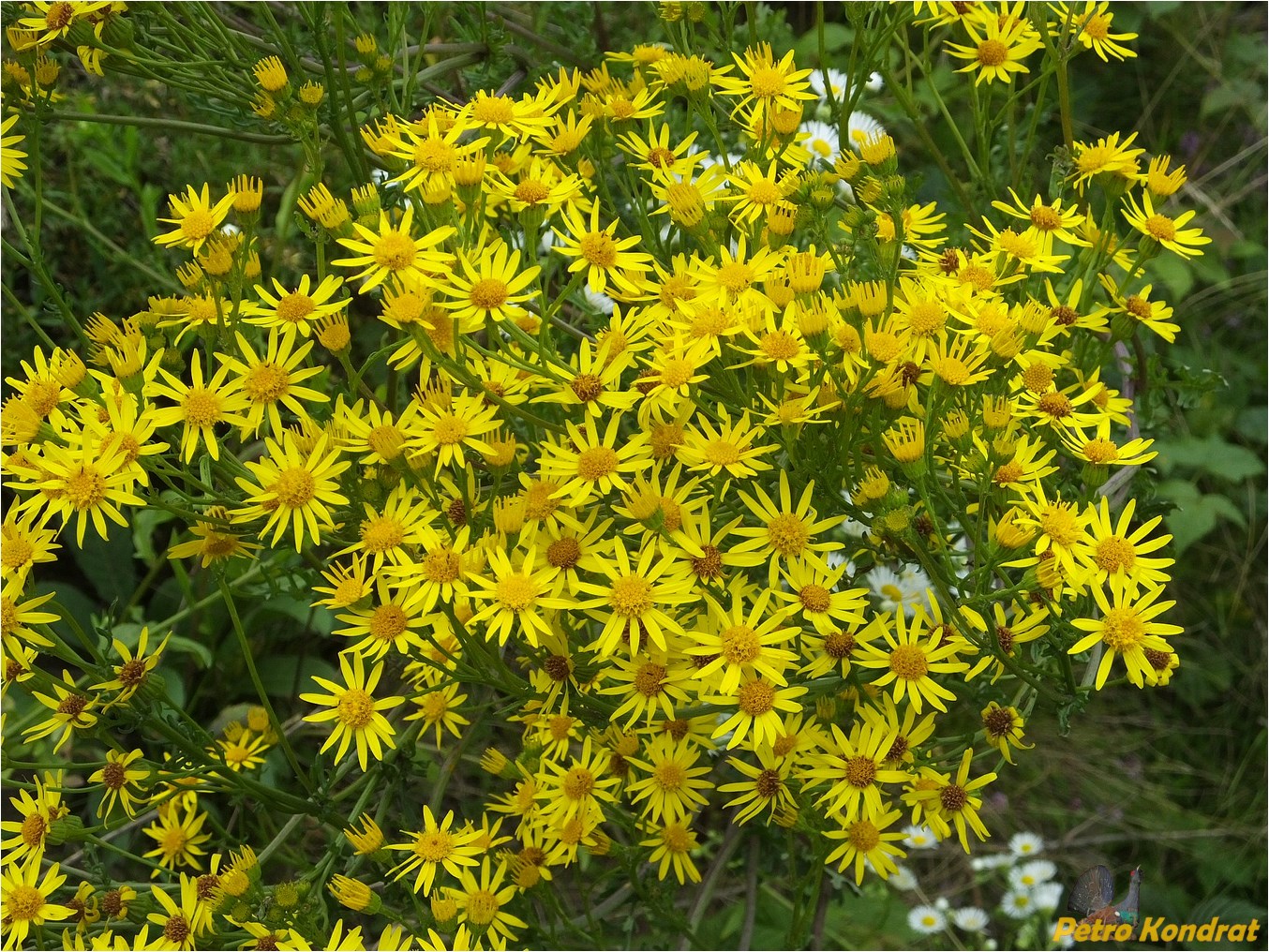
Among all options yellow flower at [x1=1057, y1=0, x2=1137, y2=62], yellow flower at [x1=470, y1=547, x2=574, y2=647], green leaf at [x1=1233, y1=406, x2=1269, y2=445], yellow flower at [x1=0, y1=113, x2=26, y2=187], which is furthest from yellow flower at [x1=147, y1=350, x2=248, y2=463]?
green leaf at [x1=1233, y1=406, x2=1269, y2=445]

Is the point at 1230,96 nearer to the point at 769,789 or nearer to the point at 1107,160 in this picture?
the point at 1107,160

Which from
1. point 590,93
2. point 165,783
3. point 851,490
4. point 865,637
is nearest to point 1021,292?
point 851,490

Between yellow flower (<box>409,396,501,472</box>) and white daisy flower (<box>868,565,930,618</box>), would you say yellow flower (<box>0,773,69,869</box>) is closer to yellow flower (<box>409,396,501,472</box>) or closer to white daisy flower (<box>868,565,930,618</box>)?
yellow flower (<box>409,396,501,472</box>)

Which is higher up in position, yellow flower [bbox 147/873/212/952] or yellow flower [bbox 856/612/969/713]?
yellow flower [bbox 856/612/969/713]

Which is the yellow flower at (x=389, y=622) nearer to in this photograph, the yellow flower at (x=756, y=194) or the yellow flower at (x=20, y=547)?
the yellow flower at (x=20, y=547)

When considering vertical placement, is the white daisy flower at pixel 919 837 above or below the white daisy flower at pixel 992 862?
above

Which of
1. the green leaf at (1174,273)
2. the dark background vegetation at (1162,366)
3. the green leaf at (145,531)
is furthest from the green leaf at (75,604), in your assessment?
the green leaf at (1174,273)

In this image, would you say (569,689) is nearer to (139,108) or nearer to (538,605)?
(538,605)
